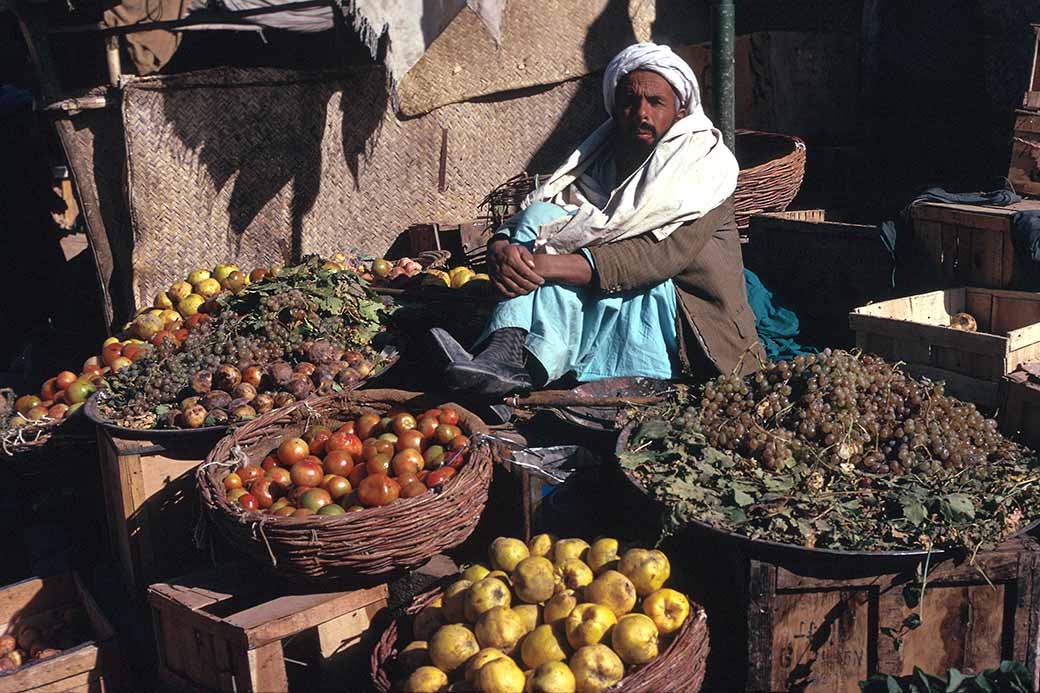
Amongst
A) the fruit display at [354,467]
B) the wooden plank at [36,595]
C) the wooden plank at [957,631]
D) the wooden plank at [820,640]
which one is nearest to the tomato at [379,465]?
the fruit display at [354,467]

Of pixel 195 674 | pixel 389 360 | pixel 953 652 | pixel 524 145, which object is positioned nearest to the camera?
pixel 953 652

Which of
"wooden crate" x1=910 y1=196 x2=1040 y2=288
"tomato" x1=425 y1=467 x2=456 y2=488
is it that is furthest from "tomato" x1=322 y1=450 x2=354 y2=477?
"wooden crate" x1=910 y1=196 x2=1040 y2=288

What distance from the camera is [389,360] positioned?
420 centimetres

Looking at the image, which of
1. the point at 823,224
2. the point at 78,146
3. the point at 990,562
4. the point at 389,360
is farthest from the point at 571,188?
the point at 78,146

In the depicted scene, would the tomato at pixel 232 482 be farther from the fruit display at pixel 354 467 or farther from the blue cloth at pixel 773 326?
the blue cloth at pixel 773 326

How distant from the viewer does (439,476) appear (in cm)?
314

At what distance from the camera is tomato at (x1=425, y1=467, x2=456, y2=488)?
3119 mm

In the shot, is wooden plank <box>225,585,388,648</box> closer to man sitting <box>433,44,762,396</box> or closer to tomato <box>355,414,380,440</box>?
tomato <box>355,414,380,440</box>

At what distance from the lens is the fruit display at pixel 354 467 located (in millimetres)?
3121

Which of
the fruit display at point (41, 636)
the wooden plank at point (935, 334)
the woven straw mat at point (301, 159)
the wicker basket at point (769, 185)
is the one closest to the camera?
the wooden plank at point (935, 334)

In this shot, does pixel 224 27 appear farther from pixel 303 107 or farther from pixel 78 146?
pixel 78 146

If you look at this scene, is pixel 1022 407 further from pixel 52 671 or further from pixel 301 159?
pixel 301 159

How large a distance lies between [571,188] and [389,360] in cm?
111

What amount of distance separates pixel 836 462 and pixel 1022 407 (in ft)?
2.71
